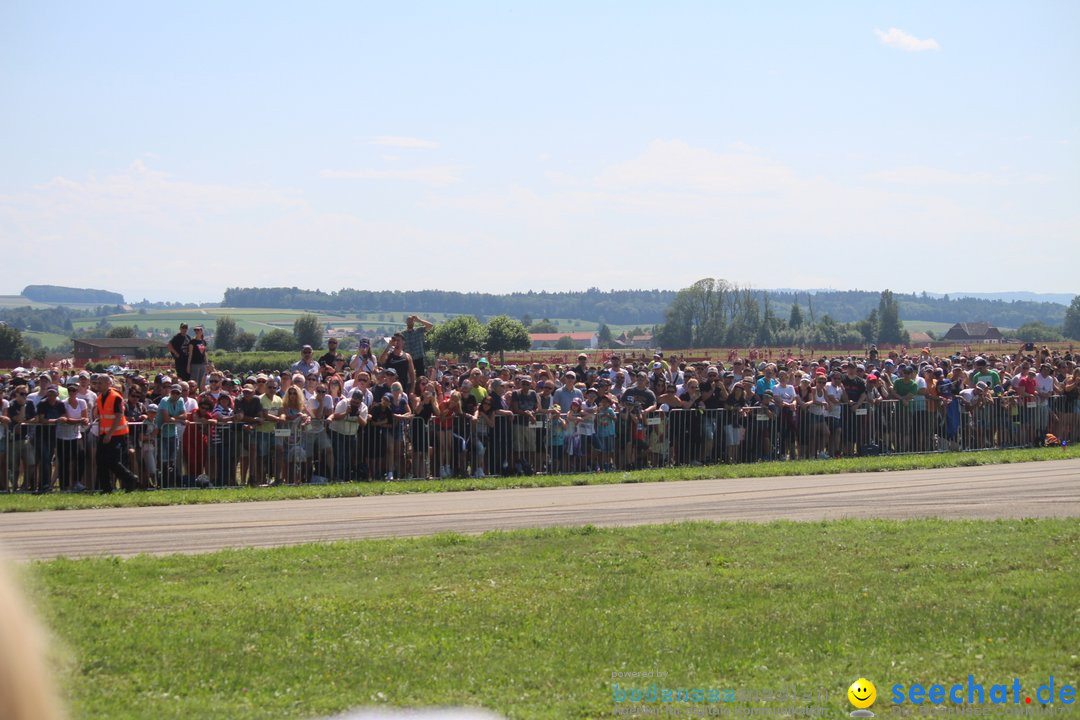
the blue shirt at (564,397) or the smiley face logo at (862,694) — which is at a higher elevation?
the blue shirt at (564,397)

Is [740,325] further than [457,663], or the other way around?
[740,325]

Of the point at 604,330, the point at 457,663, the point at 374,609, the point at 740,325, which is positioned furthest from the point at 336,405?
the point at 604,330

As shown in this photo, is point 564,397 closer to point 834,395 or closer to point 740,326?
point 834,395

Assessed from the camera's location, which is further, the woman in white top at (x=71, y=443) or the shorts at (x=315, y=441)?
the shorts at (x=315, y=441)

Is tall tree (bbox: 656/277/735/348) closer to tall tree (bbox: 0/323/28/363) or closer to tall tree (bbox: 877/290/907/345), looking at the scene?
tall tree (bbox: 877/290/907/345)

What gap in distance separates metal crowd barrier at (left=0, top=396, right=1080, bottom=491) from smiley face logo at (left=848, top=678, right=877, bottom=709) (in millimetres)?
13498

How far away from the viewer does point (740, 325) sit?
433ft

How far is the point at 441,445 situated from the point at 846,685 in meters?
13.4

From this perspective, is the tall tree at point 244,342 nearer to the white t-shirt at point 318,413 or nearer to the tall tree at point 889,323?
the white t-shirt at point 318,413

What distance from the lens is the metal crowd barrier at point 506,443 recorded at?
18.4 m

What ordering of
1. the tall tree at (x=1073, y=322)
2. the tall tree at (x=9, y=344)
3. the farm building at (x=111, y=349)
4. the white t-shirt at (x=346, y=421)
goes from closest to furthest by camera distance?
the white t-shirt at (x=346, y=421) → the tall tree at (x=9, y=344) → the farm building at (x=111, y=349) → the tall tree at (x=1073, y=322)

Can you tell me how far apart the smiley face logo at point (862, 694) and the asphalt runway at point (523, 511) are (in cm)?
726

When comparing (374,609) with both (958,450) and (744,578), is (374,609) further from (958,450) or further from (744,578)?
(958,450)

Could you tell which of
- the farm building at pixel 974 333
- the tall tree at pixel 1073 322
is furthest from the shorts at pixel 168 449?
the tall tree at pixel 1073 322
